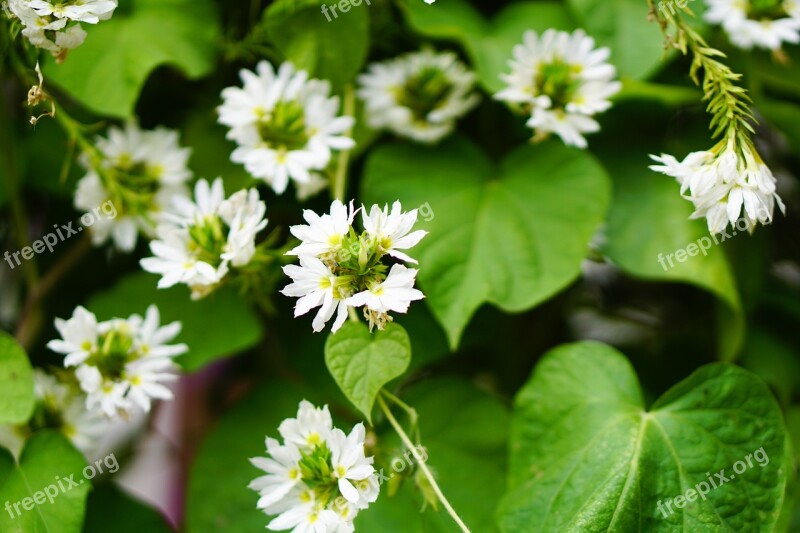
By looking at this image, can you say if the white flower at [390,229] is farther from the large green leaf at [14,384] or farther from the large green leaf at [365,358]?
the large green leaf at [14,384]

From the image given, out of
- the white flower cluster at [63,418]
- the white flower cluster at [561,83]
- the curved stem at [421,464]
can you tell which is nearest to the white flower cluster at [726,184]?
the white flower cluster at [561,83]

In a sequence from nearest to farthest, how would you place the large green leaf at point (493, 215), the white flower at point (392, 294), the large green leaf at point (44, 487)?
the white flower at point (392, 294)
the large green leaf at point (44, 487)
the large green leaf at point (493, 215)

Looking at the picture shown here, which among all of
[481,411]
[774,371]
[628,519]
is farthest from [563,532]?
[774,371]

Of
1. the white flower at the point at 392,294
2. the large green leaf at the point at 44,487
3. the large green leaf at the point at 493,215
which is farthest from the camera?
the large green leaf at the point at 493,215

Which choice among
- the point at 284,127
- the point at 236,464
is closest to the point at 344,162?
the point at 284,127

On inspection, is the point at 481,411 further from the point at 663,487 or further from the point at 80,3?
the point at 80,3

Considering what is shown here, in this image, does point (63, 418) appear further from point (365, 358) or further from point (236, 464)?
point (365, 358)
